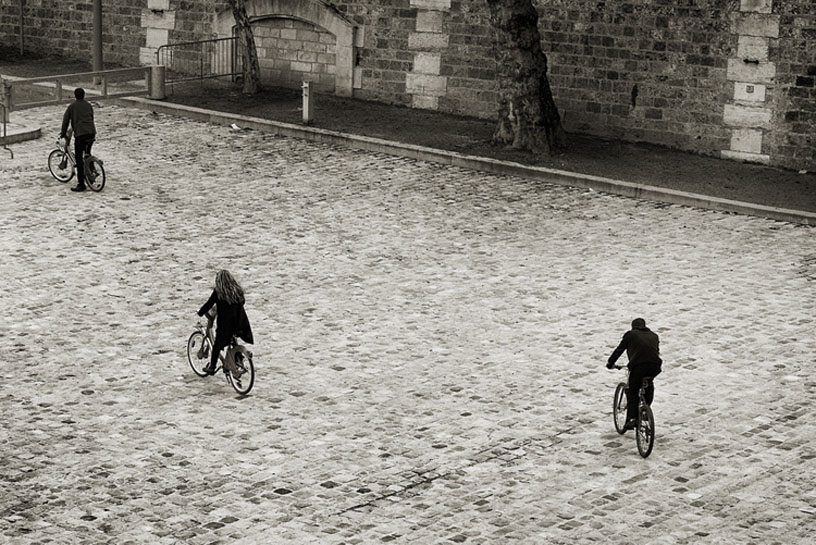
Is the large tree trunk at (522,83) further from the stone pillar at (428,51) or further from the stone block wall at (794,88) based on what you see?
the stone block wall at (794,88)

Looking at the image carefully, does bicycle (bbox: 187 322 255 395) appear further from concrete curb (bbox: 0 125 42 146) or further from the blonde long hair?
concrete curb (bbox: 0 125 42 146)

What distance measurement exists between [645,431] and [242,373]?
13.0ft

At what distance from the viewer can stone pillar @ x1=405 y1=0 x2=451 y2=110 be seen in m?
26.8

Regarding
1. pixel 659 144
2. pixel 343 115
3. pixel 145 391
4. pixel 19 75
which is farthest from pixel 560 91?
pixel 145 391

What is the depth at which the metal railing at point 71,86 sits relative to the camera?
85.7 feet

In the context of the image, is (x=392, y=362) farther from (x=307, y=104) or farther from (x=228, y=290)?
(x=307, y=104)

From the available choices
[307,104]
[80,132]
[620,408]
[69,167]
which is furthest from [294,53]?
[620,408]

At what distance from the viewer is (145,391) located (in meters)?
14.1

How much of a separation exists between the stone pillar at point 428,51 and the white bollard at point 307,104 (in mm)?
2519

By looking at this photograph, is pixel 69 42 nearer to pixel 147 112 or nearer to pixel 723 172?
pixel 147 112

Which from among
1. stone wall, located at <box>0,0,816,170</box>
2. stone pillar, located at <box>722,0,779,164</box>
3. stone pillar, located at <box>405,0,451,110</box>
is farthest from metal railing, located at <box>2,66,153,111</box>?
stone pillar, located at <box>722,0,779,164</box>

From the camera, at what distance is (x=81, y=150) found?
21266mm

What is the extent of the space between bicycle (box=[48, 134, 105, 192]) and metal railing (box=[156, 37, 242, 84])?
709 cm

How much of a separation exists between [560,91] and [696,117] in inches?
103
